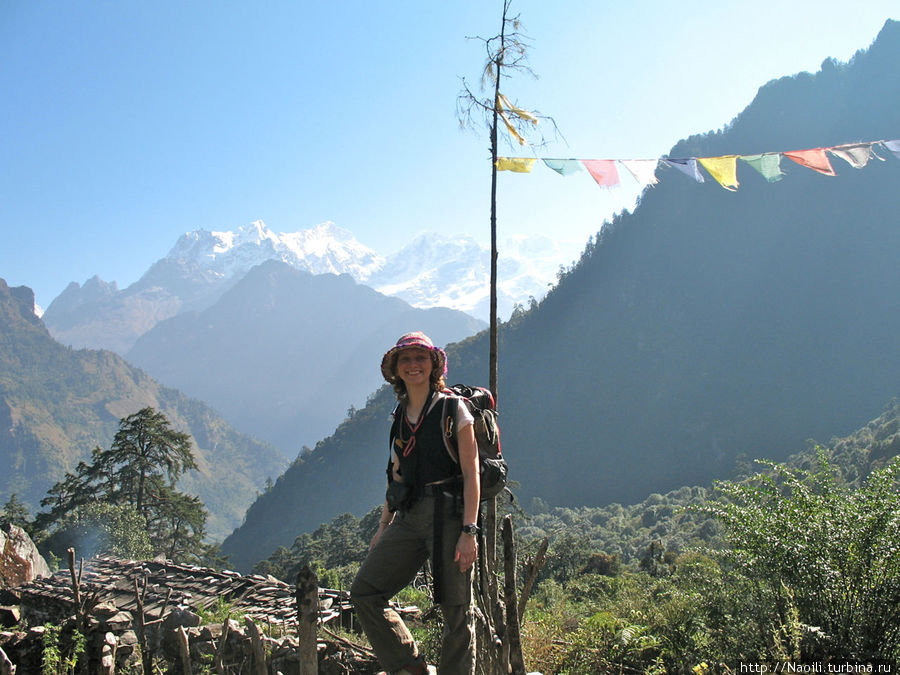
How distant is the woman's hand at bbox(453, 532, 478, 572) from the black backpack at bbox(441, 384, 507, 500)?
312mm

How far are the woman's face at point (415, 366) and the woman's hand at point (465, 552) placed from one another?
2.75ft

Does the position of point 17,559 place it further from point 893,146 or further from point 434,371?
point 893,146

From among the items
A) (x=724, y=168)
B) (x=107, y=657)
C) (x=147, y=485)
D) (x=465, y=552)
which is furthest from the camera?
(x=147, y=485)

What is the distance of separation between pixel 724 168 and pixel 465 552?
497 centimetres

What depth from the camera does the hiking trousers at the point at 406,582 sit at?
292 centimetres

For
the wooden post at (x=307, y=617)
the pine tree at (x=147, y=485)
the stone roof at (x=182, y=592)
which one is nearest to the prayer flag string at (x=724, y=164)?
the wooden post at (x=307, y=617)

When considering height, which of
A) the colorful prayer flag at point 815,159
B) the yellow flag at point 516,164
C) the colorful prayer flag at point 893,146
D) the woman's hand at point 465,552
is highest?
the colorful prayer flag at point 893,146

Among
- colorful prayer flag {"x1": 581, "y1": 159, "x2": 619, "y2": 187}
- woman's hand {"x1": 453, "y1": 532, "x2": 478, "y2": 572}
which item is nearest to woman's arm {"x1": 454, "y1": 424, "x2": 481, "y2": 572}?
woman's hand {"x1": 453, "y1": 532, "x2": 478, "y2": 572}

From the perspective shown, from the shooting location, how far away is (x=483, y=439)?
315 cm

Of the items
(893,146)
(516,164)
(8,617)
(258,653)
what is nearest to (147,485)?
(8,617)

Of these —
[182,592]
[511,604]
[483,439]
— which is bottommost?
[182,592]

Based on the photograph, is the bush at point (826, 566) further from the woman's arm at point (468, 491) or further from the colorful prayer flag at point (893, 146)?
the colorful prayer flag at point (893, 146)

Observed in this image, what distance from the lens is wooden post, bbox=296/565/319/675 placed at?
2666 mm

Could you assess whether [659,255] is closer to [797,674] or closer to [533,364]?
[533,364]
